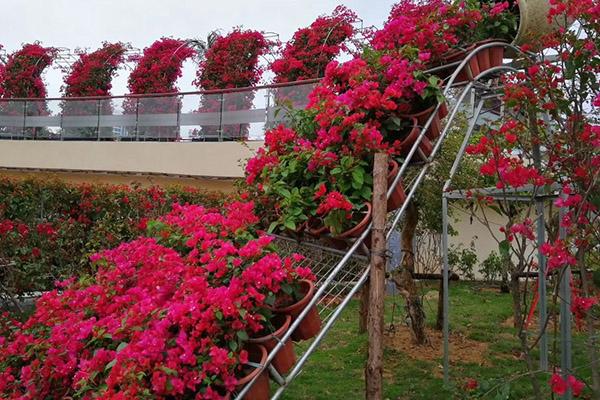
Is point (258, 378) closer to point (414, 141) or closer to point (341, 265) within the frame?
point (341, 265)

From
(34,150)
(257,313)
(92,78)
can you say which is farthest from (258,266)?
(92,78)

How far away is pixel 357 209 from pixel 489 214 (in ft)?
27.9

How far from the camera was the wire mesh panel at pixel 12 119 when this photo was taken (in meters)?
12.9

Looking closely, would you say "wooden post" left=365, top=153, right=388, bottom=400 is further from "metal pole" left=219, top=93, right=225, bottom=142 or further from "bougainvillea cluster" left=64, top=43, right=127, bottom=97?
"bougainvillea cluster" left=64, top=43, right=127, bottom=97

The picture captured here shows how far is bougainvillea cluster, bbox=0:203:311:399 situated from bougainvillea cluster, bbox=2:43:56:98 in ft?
50.6

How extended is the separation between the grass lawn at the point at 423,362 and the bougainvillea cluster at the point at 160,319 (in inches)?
75.8

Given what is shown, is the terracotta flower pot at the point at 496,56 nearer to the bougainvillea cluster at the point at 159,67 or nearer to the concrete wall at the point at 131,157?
the concrete wall at the point at 131,157

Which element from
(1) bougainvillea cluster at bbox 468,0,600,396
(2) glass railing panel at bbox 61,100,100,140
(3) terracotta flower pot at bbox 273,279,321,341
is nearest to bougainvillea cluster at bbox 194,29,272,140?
(2) glass railing panel at bbox 61,100,100,140

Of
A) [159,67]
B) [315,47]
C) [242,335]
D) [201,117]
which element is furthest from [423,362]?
[159,67]

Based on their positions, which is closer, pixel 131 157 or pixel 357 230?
pixel 357 230

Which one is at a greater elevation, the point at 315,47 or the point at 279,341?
the point at 315,47

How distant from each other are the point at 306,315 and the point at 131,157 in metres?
9.61

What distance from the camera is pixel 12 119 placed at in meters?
13.0

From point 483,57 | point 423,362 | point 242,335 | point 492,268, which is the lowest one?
point 423,362
